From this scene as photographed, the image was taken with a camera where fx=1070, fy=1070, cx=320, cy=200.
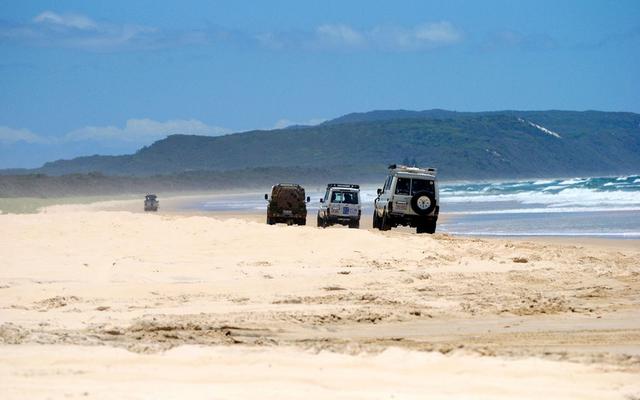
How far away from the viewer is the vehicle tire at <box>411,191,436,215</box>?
99.1 feet

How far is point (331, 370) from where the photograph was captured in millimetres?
7672

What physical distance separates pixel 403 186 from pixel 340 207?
3.78m

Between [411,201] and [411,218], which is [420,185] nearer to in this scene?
[411,201]

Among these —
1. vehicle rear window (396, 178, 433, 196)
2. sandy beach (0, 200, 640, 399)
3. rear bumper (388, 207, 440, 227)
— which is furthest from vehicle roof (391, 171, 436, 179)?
sandy beach (0, 200, 640, 399)

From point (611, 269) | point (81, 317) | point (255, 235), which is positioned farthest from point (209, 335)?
point (255, 235)

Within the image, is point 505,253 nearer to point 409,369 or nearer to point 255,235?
point 255,235

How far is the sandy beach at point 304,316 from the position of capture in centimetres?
727

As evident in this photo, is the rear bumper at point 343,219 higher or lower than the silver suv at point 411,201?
lower

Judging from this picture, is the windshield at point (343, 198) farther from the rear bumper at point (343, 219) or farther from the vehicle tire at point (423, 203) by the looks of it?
the vehicle tire at point (423, 203)

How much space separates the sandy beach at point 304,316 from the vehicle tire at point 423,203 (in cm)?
914

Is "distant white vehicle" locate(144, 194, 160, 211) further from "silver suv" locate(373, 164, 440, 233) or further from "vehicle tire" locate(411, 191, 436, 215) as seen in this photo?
"vehicle tire" locate(411, 191, 436, 215)

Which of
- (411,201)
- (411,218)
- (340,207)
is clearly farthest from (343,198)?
(411,201)

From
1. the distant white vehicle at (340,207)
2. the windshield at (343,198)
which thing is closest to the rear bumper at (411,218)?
the distant white vehicle at (340,207)

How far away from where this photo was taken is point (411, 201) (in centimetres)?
3025
